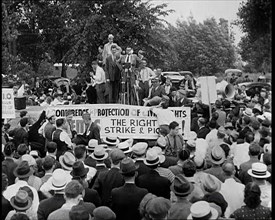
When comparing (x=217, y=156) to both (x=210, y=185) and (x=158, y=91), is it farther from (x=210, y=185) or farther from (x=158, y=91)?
(x=158, y=91)

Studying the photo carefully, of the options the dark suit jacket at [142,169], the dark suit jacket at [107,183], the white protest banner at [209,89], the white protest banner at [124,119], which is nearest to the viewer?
the dark suit jacket at [107,183]

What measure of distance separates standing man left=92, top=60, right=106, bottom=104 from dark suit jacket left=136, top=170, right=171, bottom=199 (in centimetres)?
1024

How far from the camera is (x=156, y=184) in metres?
5.76

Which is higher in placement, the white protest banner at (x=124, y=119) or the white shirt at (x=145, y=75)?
the white shirt at (x=145, y=75)

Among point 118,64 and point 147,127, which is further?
point 118,64

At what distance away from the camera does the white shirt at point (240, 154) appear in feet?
23.9

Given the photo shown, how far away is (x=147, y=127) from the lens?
9.92 m

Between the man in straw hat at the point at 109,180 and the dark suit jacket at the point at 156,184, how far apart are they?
0.25 metres

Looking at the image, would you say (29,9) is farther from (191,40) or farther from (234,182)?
(234,182)

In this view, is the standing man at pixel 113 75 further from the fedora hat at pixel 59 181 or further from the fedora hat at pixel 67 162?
the fedora hat at pixel 59 181

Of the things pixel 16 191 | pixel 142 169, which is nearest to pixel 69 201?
pixel 16 191

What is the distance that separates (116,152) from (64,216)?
1.59 metres

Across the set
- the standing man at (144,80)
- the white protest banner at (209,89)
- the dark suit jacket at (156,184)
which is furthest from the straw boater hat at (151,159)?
the standing man at (144,80)

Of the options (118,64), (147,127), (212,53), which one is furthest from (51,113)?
(212,53)
